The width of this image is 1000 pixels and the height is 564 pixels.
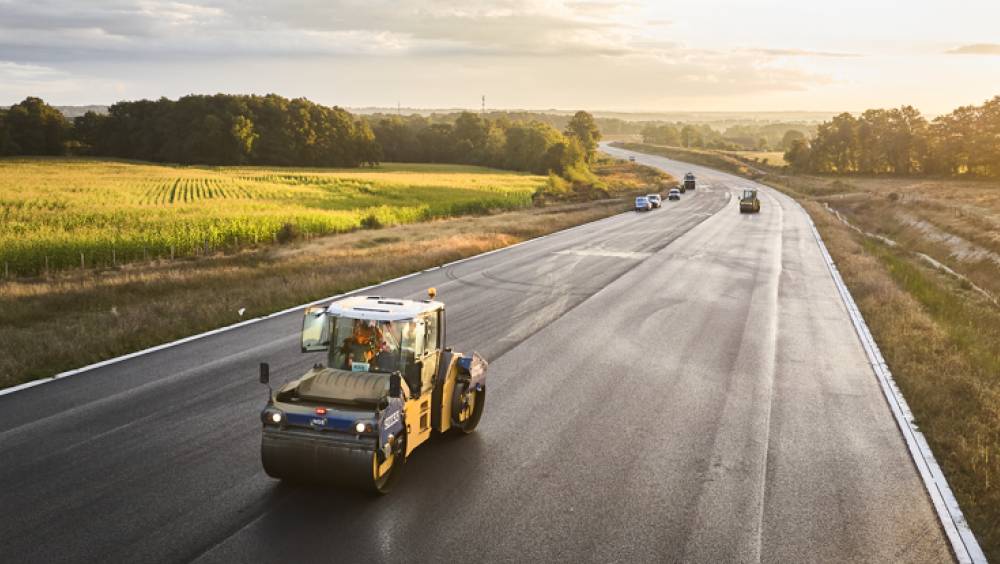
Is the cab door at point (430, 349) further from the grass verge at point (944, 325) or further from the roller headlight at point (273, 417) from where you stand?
the grass verge at point (944, 325)

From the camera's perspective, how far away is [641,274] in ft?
102

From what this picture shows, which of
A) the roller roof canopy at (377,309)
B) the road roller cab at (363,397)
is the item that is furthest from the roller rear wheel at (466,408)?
the roller roof canopy at (377,309)

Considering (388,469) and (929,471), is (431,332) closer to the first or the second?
(388,469)

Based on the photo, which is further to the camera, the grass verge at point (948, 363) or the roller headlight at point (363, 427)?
the grass verge at point (948, 363)

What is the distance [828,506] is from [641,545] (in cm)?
294

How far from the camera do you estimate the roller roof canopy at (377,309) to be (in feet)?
32.7

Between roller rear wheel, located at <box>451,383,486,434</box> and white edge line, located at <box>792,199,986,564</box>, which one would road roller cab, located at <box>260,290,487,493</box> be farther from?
white edge line, located at <box>792,199,986,564</box>

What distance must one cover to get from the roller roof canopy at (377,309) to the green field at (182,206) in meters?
24.2

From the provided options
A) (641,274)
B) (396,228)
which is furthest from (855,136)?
(641,274)

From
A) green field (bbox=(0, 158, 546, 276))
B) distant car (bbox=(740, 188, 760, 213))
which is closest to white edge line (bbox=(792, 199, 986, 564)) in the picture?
green field (bbox=(0, 158, 546, 276))

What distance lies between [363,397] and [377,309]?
1.17 metres

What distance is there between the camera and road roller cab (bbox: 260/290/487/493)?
920cm

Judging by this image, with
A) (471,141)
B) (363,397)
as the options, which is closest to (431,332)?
(363,397)

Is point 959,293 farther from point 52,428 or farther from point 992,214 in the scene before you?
point 992,214
